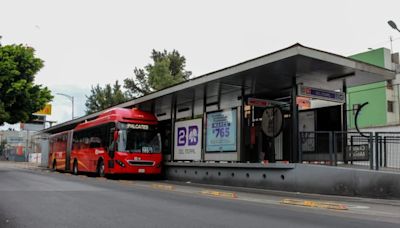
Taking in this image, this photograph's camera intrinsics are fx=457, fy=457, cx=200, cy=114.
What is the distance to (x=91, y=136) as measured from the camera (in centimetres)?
2598

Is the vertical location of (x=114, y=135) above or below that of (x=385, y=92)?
below

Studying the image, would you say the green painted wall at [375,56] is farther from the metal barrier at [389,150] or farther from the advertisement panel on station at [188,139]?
the metal barrier at [389,150]

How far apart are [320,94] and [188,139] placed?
7822 millimetres

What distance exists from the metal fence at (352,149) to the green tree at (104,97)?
4483 cm

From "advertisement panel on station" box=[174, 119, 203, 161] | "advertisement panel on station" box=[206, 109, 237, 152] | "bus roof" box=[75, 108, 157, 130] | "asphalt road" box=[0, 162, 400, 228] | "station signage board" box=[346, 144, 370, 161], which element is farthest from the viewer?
"bus roof" box=[75, 108, 157, 130]

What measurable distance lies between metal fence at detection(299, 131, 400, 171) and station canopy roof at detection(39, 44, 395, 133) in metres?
2.27

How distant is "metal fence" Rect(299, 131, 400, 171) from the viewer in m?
14.6

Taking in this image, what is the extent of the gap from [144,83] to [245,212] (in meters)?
48.9

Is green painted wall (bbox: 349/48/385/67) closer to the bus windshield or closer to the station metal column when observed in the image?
the bus windshield

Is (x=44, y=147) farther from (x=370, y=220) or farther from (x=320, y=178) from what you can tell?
(x=370, y=220)

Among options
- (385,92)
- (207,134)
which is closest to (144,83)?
(385,92)

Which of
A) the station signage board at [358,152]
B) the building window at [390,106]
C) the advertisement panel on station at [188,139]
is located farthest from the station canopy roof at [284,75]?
the building window at [390,106]

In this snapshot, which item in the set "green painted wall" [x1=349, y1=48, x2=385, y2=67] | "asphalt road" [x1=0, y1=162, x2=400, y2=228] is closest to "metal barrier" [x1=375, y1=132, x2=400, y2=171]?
"asphalt road" [x1=0, y1=162, x2=400, y2=228]

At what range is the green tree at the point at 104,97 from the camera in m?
60.9
